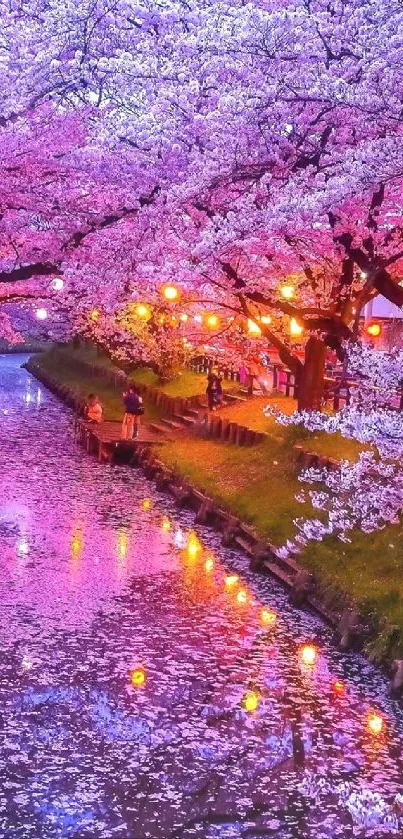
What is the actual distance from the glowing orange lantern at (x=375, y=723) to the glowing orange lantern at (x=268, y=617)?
3666 millimetres

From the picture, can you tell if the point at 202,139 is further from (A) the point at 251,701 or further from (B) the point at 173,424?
(B) the point at 173,424

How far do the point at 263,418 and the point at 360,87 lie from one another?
18.7m

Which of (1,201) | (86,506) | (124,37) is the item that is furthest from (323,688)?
(86,506)

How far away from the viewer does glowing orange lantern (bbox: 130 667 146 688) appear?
1244 cm

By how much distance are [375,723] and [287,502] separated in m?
8.87

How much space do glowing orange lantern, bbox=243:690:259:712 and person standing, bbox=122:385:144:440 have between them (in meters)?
19.2

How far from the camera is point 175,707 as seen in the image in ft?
38.5

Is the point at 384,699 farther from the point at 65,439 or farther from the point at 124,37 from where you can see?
the point at 65,439

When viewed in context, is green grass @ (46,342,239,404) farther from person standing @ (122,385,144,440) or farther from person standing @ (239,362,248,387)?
person standing @ (122,385,144,440)

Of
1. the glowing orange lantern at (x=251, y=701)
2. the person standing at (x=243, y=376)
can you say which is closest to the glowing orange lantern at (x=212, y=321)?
the person standing at (x=243, y=376)

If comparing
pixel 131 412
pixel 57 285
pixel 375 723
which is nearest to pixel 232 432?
pixel 131 412

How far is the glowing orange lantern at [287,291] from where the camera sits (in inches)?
1013

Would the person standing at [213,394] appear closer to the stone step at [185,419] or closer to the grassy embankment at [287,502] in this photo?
the stone step at [185,419]

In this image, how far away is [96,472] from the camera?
98.8ft
